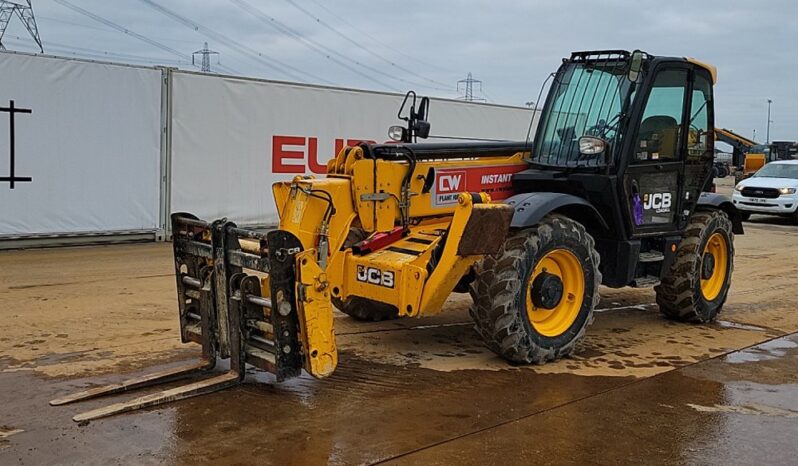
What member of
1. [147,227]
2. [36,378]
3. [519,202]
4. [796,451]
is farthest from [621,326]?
[147,227]

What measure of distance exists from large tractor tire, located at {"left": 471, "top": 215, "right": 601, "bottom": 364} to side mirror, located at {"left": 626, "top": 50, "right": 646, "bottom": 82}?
1490 mm

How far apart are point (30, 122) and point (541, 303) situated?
8.45m

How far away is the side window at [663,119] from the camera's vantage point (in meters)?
6.98

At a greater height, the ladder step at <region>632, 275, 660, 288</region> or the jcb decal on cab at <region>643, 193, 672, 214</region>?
the jcb decal on cab at <region>643, 193, 672, 214</region>

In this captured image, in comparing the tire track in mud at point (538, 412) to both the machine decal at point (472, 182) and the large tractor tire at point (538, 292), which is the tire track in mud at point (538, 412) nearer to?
the large tractor tire at point (538, 292)

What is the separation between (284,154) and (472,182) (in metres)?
8.05

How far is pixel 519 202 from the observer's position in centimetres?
615

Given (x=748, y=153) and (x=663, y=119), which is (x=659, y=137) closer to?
(x=663, y=119)

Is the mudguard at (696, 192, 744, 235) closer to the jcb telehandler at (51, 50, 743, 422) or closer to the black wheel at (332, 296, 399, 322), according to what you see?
the jcb telehandler at (51, 50, 743, 422)

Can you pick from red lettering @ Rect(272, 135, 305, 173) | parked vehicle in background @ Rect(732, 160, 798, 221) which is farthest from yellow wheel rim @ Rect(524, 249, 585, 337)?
parked vehicle in background @ Rect(732, 160, 798, 221)

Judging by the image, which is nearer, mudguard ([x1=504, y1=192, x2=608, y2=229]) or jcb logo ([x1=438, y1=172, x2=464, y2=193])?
mudguard ([x1=504, y1=192, x2=608, y2=229])

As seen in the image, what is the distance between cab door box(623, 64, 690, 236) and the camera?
6922 mm

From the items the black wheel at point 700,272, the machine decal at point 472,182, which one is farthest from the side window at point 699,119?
the machine decal at point 472,182

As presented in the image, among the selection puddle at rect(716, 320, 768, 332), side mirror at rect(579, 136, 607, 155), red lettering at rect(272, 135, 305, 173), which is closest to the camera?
side mirror at rect(579, 136, 607, 155)
